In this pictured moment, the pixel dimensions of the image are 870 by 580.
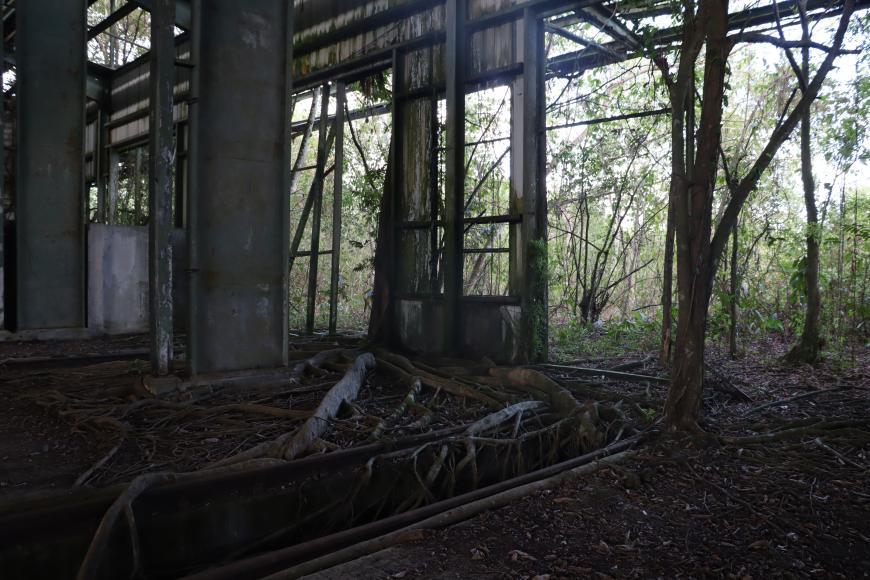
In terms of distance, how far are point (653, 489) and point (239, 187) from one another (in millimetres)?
4815

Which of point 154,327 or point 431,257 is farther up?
point 431,257

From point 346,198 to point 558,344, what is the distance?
747cm

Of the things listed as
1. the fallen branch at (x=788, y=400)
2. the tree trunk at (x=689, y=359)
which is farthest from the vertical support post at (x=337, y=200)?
the fallen branch at (x=788, y=400)

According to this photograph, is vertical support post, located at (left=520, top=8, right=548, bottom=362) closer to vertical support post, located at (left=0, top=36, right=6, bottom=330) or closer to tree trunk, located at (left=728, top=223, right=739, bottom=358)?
tree trunk, located at (left=728, top=223, right=739, bottom=358)

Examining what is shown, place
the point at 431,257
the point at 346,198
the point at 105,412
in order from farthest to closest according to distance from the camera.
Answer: the point at 346,198, the point at 431,257, the point at 105,412

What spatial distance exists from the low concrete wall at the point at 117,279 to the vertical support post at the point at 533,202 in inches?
276

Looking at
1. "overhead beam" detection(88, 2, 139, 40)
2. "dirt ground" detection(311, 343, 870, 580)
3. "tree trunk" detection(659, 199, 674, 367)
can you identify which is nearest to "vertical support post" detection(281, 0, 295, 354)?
"dirt ground" detection(311, 343, 870, 580)

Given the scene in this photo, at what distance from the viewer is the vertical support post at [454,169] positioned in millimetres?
8641

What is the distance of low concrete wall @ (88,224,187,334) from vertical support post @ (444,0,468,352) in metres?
5.82

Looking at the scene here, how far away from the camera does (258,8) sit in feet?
21.2

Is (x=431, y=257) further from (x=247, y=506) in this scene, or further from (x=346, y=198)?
(x=346, y=198)

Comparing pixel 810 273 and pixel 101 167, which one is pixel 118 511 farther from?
pixel 101 167

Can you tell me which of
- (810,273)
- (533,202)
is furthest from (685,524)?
(810,273)

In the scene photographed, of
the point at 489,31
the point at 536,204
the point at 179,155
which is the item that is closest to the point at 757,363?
the point at 536,204
